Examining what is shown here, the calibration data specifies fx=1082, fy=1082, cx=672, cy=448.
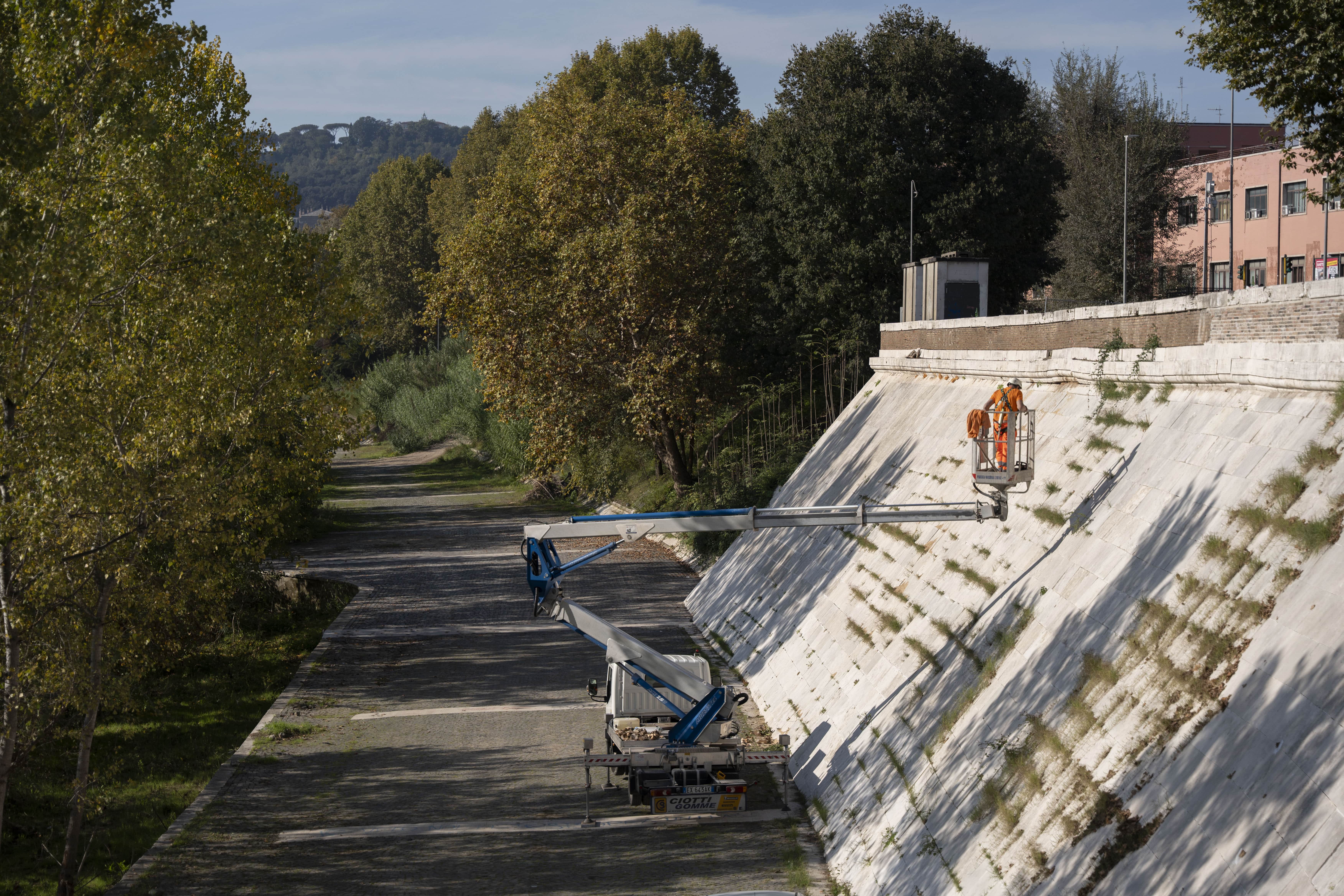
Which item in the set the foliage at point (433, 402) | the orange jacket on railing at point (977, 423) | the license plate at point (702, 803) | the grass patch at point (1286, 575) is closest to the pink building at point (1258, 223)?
the orange jacket on railing at point (977, 423)

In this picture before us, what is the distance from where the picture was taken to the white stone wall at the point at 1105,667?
618 centimetres

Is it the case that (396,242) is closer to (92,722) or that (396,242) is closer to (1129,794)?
(92,722)

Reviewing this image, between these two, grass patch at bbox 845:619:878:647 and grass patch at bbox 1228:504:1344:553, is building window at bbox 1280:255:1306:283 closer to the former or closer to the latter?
grass patch at bbox 845:619:878:647

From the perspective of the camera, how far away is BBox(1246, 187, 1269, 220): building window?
→ 42.8 metres

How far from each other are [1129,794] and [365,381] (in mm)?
65906

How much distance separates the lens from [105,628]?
40.8 feet

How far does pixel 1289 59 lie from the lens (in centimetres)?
1562

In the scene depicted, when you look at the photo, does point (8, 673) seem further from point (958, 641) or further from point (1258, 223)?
point (1258, 223)

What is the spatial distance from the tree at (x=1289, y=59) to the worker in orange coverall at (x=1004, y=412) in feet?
23.7

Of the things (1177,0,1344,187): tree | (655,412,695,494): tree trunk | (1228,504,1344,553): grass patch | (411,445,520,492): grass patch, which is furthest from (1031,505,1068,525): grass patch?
(411,445,520,492): grass patch

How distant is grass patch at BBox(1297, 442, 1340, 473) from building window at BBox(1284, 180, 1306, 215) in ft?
128

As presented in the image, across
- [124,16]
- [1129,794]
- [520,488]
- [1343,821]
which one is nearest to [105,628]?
[124,16]

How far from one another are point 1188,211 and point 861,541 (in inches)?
1396

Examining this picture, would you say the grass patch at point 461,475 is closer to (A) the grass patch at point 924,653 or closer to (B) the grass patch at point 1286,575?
(A) the grass patch at point 924,653
